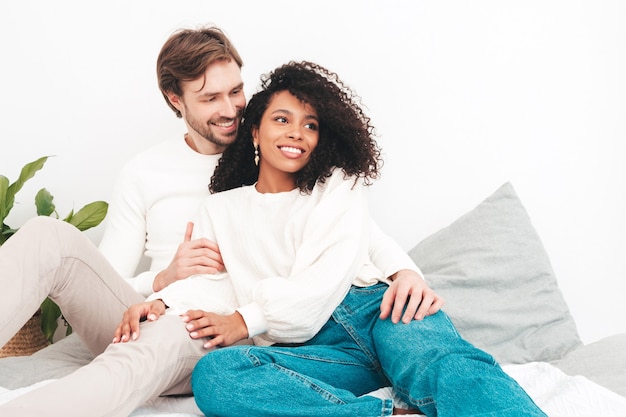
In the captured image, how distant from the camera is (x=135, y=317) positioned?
145cm

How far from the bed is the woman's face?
1.87 feet

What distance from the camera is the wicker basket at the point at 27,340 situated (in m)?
2.24

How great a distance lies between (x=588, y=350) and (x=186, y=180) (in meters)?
1.21

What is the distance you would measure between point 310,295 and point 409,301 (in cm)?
22

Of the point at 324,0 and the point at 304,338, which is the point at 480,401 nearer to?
the point at 304,338

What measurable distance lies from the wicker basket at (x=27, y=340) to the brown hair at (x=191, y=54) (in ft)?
2.97

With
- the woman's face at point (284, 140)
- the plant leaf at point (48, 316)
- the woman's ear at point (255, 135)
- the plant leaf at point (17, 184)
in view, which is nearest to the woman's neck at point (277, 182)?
the woman's face at point (284, 140)

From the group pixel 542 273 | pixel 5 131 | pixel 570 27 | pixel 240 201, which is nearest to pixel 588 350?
pixel 542 273

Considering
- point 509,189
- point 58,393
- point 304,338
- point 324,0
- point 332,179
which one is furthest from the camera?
point 324,0

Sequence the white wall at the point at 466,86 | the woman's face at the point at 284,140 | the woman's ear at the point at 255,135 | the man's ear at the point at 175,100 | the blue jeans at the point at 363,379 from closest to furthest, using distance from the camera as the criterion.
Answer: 1. the blue jeans at the point at 363,379
2. the woman's face at the point at 284,140
3. the woman's ear at the point at 255,135
4. the man's ear at the point at 175,100
5. the white wall at the point at 466,86

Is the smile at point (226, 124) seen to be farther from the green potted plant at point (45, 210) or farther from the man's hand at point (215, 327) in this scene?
the man's hand at point (215, 327)

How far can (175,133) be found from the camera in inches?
98.9

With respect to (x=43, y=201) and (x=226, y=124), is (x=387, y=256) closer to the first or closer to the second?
(x=226, y=124)

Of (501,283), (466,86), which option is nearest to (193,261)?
(501,283)
